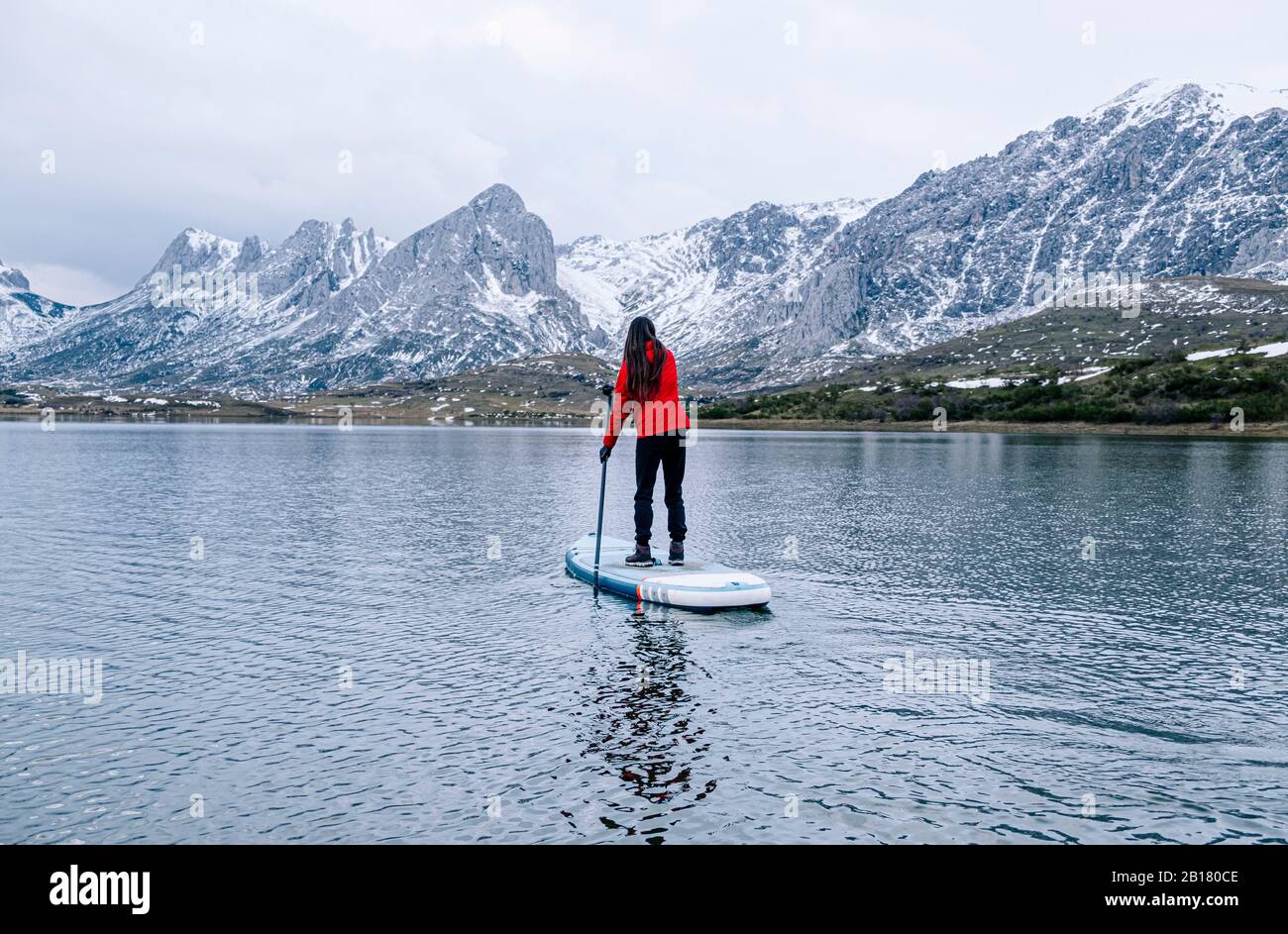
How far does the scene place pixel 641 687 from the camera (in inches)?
936

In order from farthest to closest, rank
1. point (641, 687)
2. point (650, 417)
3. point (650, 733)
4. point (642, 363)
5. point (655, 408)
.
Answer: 1. point (650, 417)
2. point (655, 408)
3. point (642, 363)
4. point (641, 687)
5. point (650, 733)

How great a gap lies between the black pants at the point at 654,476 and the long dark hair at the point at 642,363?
6.41 feet

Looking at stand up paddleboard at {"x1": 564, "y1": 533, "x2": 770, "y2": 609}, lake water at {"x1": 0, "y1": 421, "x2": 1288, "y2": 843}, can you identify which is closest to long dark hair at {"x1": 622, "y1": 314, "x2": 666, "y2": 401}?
stand up paddleboard at {"x1": 564, "y1": 533, "x2": 770, "y2": 609}

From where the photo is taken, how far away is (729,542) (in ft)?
165

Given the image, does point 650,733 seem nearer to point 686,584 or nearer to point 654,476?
point 686,584

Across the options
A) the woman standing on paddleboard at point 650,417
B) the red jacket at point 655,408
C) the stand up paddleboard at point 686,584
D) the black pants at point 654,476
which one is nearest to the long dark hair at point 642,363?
the woman standing on paddleboard at point 650,417

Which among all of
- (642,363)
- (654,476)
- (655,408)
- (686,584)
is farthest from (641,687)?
(642,363)

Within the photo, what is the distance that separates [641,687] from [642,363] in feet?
47.4

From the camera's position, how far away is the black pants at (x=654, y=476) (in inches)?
1401

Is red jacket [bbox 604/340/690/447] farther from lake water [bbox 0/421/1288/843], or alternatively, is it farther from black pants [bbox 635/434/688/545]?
lake water [bbox 0/421/1288/843]

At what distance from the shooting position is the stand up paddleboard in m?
32.4

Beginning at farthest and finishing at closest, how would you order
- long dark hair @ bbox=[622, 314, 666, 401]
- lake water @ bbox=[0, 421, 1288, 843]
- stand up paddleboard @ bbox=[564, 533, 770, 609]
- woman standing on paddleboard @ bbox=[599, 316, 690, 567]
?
woman standing on paddleboard @ bbox=[599, 316, 690, 567]
long dark hair @ bbox=[622, 314, 666, 401]
stand up paddleboard @ bbox=[564, 533, 770, 609]
lake water @ bbox=[0, 421, 1288, 843]

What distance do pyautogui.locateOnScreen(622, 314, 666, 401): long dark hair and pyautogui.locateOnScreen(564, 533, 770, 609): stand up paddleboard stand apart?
6.85 m
